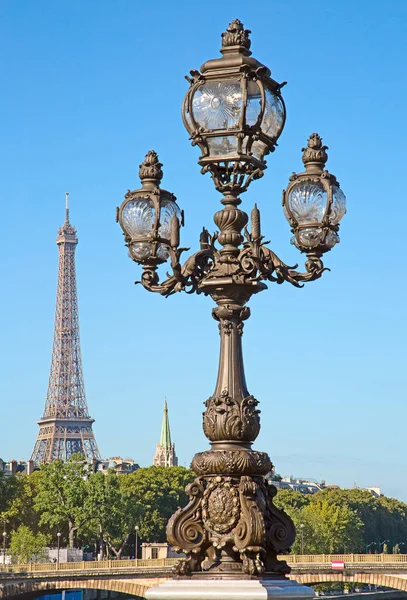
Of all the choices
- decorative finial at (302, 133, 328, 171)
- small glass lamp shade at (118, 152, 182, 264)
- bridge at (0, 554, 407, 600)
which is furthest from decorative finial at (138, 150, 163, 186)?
bridge at (0, 554, 407, 600)

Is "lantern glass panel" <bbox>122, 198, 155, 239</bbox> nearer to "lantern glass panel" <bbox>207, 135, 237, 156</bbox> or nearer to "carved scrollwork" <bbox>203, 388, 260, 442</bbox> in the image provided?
"lantern glass panel" <bbox>207, 135, 237, 156</bbox>

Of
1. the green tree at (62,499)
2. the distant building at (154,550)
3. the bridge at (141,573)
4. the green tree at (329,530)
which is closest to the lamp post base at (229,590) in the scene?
the bridge at (141,573)

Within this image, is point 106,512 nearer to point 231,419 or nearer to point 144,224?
point 144,224

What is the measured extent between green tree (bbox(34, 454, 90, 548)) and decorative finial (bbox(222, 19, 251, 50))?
8570 centimetres

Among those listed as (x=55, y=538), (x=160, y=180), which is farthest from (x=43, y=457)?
(x=160, y=180)

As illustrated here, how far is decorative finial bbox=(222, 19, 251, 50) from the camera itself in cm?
968

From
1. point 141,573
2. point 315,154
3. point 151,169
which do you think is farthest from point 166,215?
point 141,573

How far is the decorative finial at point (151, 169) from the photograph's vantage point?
9953 millimetres

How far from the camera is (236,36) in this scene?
9.71 meters

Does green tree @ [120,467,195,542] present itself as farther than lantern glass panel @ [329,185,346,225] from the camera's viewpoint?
Yes

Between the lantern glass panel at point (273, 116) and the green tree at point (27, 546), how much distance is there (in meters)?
83.5

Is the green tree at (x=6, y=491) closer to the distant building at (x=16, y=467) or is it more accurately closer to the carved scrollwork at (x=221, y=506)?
the distant building at (x=16, y=467)

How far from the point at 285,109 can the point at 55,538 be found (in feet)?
305

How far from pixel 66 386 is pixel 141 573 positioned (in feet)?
280
